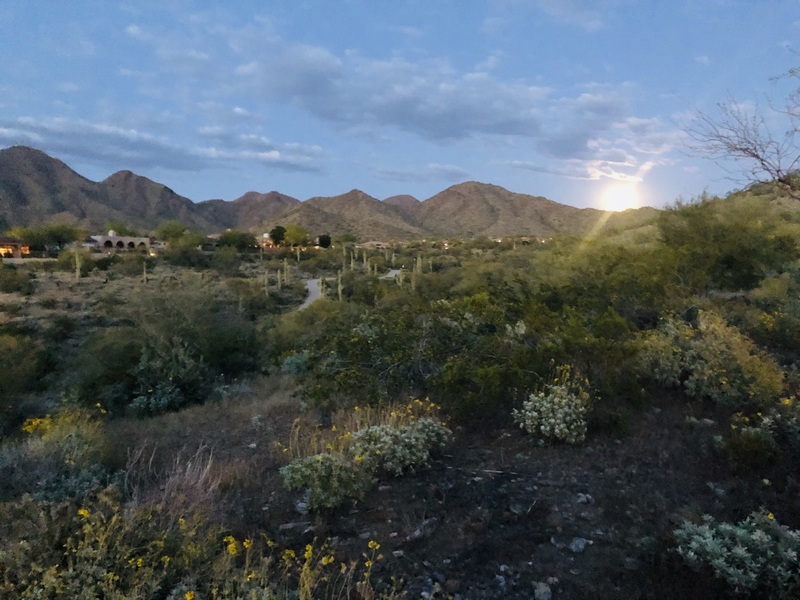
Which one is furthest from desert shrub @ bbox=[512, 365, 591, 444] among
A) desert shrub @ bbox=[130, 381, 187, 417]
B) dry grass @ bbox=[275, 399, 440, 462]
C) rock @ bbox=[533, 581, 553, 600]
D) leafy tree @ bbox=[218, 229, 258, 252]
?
leafy tree @ bbox=[218, 229, 258, 252]

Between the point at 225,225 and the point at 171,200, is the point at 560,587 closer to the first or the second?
the point at 171,200

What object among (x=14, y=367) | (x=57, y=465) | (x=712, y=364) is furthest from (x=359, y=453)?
(x=14, y=367)

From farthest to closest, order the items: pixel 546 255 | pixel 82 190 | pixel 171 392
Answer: pixel 82 190
pixel 546 255
pixel 171 392

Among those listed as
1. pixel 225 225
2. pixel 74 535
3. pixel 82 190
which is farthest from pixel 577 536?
pixel 225 225

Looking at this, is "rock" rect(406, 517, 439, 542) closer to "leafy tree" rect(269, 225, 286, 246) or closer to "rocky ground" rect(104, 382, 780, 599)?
"rocky ground" rect(104, 382, 780, 599)

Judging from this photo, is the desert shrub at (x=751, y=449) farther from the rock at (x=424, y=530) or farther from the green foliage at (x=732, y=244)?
the green foliage at (x=732, y=244)

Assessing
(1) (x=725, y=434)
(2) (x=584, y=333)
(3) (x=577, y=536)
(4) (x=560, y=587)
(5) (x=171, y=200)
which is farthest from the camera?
(5) (x=171, y=200)

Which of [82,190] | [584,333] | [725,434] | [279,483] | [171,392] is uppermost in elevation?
[82,190]

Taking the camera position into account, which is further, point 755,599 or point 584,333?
point 584,333

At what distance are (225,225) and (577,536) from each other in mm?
146346

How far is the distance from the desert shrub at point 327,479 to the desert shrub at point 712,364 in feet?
15.8

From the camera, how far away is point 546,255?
2064cm

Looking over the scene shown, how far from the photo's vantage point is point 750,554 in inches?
141

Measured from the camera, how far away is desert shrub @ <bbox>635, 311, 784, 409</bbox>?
272 inches
